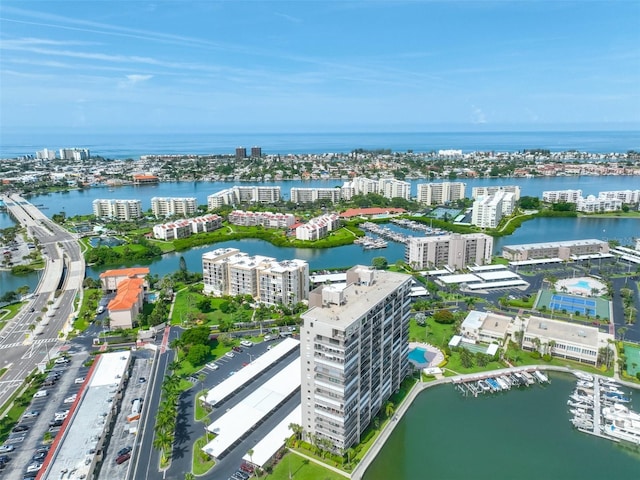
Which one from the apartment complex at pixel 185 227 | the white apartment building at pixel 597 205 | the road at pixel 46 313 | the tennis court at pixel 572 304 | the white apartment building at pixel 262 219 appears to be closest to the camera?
the road at pixel 46 313

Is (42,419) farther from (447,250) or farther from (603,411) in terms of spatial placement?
(447,250)

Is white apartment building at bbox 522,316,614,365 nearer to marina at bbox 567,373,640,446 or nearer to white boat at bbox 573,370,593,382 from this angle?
white boat at bbox 573,370,593,382

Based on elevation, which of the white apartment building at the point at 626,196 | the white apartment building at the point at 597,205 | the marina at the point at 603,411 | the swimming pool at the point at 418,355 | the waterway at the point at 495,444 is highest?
the white apartment building at the point at 626,196

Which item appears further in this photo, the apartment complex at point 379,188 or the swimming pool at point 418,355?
the apartment complex at point 379,188

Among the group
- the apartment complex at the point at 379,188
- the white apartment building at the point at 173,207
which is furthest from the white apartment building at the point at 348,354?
the apartment complex at the point at 379,188

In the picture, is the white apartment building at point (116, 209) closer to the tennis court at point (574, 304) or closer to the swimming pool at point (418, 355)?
the swimming pool at point (418, 355)

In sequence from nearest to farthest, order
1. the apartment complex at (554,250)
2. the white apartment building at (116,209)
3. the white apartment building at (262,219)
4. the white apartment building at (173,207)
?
the apartment complex at (554,250)
the white apartment building at (262,219)
the white apartment building at (116,209)
the white apartment building at (173,207)
